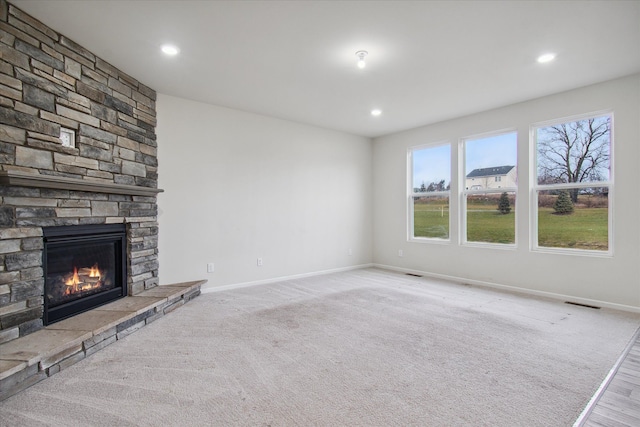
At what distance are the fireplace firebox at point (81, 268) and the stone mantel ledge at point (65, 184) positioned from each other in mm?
367

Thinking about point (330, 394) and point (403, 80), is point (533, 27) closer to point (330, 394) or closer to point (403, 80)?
point (403, 80)

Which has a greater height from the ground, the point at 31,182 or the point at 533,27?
the point at 533,27

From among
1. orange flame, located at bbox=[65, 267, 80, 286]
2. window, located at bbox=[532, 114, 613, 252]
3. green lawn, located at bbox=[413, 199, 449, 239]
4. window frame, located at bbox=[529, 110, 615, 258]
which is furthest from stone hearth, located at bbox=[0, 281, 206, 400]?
window, located at bbox=[532, 114, 613, 252]

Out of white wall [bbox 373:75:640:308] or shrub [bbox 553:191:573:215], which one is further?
shrub [bbox 553:191:573:215]

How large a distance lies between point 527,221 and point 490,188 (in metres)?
0.73

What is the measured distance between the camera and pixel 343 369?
2301mm

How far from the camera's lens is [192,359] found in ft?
8.03

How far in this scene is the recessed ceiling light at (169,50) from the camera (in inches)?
114

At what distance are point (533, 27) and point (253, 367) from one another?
139 inches

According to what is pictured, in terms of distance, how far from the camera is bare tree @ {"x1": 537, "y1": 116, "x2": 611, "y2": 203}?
3.88m

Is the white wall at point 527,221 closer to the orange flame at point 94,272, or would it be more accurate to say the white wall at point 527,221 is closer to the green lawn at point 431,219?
the green lawn at point 431,219

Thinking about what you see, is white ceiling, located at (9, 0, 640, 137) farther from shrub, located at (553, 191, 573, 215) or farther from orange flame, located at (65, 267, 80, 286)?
orange flame, located at (65, 267, 80, 286)

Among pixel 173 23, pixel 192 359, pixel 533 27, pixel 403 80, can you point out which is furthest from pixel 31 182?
pixel 533 27

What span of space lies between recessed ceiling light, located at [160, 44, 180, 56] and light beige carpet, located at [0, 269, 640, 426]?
2653 millimetres
